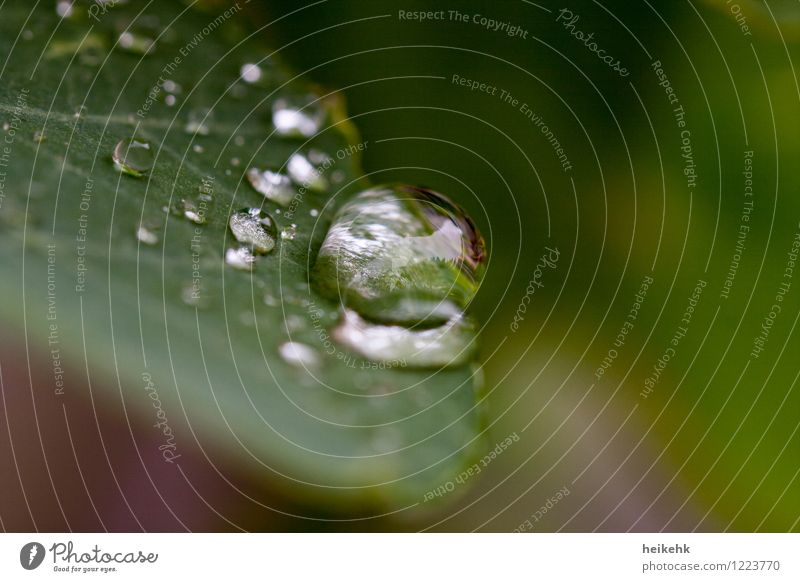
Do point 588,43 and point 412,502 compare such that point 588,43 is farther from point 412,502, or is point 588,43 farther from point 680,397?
point 412,502

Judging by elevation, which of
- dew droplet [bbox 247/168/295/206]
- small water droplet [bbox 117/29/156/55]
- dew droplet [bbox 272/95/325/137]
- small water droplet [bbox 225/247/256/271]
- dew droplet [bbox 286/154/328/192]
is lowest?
small water droplet [bbox 225/247/256/271]

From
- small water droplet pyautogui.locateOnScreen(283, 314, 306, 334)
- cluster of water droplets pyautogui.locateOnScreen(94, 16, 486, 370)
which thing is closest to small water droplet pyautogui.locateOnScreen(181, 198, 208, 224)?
cluster of water droplets pyautogui.locateOnScreen(94, 16, 486, 370)

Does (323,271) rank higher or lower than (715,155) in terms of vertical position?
lower

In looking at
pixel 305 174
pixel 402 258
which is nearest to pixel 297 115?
pixel 305 174

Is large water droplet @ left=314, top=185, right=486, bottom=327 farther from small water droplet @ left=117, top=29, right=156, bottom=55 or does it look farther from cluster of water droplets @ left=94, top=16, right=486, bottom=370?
small water droplet @ left=117, top=29, right=156, bottom=55

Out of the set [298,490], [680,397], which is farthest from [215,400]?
[680,397]

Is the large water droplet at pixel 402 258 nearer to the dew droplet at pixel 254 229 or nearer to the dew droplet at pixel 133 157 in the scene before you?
the dew droplet at pixel 254 229

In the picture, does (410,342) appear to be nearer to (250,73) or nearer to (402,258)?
(402,258)
